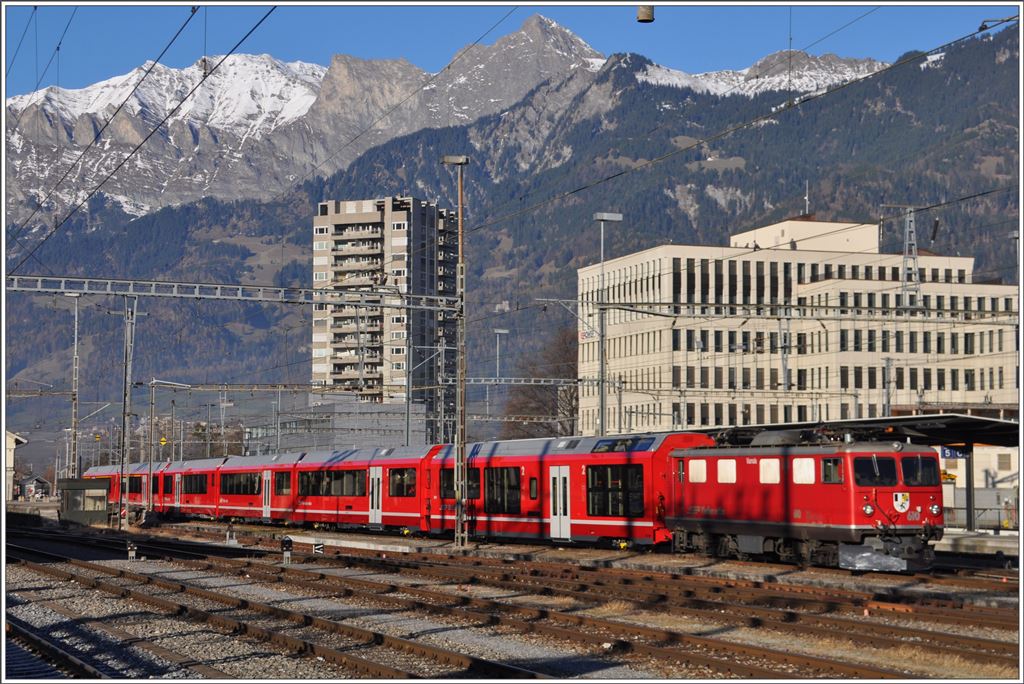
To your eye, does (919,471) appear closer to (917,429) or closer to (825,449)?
(825,449)

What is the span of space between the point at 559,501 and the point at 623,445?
3265 millimetres

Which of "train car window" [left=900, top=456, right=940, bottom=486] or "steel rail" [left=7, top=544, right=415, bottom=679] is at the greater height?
"train car window" [left=900, top=456, right=940, bottom=486]

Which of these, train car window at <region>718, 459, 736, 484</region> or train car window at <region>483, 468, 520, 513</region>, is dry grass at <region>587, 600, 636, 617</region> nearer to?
train car window at <region>718, 459, 736, 484</region>

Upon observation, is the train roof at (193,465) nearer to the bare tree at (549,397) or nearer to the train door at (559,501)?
the train door at (559,501)

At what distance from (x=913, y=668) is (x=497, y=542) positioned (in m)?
31.4

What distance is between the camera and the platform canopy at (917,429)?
112 feet

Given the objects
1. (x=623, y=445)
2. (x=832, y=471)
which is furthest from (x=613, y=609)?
(x=623, y=445)

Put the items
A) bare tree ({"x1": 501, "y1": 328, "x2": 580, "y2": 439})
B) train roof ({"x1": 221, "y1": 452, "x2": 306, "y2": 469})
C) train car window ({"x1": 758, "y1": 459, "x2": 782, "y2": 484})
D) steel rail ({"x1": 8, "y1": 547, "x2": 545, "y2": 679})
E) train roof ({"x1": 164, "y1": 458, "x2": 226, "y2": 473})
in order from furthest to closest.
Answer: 1. bare tree ({"x1": 501, "y1": 328, "x2": 580, "y2": 439})
2. train roof ({"x1": 164, "y1": 458, "x2": 226, "y2": 473})
3. train roof ({"x1": 221, "y1": 452, "x2": 306, "y2": 469})
4. train car window ({"x1": 758, "y1": 459, "x2": 782, "y2": 484})
5. steel rail ({"x1": 8, "y1": 547, "x2": 545, "y2": 679})

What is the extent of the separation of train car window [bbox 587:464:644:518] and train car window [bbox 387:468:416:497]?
10.4 meters

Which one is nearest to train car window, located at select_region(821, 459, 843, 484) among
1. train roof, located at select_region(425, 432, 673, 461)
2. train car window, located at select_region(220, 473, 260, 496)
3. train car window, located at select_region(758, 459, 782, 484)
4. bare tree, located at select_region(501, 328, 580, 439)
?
train car window, located at select_region(758, 459, 782, 484)

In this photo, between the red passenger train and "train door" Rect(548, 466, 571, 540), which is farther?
"train door" Rect(548, 466, 571, 540)

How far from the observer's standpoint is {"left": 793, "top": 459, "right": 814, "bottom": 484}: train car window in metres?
32.7

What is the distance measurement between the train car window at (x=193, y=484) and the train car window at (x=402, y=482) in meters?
23.1

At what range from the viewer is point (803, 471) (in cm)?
3284
